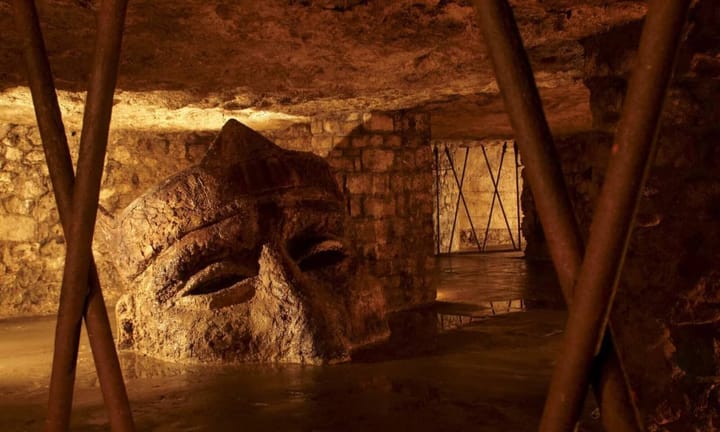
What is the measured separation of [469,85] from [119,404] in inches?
148

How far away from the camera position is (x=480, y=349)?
13.2 feet

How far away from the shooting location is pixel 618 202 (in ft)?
3.25

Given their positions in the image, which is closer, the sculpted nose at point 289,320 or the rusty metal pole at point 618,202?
the rusty metal pole at point 618,202

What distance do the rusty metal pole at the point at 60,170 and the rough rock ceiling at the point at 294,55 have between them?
1146mm

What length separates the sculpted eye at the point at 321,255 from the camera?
13.4ft

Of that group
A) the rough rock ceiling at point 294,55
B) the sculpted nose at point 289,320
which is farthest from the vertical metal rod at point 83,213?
the sculpted nose at point 289,320

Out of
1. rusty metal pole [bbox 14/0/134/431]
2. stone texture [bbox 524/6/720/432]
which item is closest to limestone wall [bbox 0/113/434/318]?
stone texture [bbox 524/6/720/432]

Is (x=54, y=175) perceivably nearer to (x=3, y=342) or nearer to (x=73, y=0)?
(x=73, y=0)

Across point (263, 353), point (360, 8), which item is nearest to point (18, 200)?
point (263, 353)

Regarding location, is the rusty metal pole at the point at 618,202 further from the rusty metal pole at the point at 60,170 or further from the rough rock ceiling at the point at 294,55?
the rough rock ceiling at the point at 294,55

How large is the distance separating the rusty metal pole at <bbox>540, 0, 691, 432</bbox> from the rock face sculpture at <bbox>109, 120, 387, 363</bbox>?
269cm

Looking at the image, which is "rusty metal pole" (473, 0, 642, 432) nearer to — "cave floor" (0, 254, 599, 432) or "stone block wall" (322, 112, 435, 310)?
"cave floor" (0, 254, 599, 432)

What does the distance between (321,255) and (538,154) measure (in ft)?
10.4

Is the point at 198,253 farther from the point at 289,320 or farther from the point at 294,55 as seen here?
the point at 294,55
